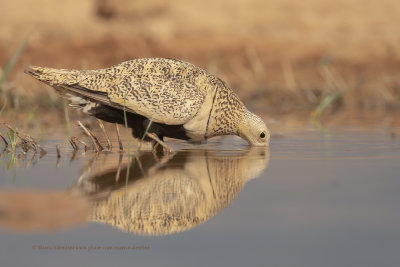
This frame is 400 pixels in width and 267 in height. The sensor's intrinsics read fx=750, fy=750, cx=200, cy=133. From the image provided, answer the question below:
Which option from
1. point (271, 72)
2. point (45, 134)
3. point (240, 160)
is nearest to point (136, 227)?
point (240, 160)

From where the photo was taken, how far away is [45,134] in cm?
794

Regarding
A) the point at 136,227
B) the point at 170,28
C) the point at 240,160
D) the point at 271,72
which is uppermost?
the point at 170,28

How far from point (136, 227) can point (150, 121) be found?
101 inches

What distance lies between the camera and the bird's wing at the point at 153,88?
638 centimetres

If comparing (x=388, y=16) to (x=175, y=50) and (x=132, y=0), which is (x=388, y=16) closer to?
(x=175, y=50)

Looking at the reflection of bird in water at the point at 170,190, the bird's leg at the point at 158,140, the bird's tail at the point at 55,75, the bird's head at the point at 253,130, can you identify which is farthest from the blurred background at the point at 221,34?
the reflection of bird in water at the point at 170,190

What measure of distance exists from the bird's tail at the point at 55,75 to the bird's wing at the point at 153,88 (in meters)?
Answer: 0.10

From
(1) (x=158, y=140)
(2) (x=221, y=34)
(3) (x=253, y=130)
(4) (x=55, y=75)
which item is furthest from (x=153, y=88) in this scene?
(2) (x=221, y=34)

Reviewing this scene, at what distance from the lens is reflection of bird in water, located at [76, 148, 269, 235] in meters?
3.79

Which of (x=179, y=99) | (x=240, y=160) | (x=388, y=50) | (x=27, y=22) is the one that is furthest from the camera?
(x=27, y=22)

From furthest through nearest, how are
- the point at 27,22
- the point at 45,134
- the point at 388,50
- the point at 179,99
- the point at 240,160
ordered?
the point at 27,22
the point at 388,50
the point at 45,134
the point at 179,99
the point at 240,160

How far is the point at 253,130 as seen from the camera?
277 inches

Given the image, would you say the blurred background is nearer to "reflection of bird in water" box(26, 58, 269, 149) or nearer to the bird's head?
the bird's head

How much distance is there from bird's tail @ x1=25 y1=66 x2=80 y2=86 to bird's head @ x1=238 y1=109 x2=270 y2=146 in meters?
1.62
